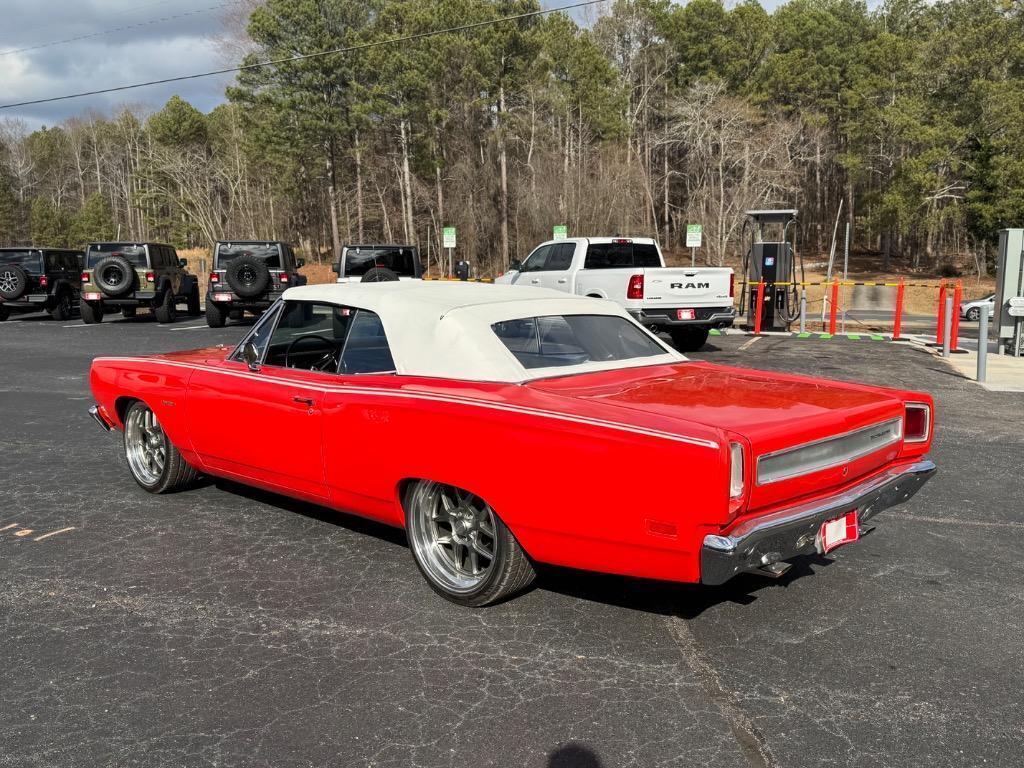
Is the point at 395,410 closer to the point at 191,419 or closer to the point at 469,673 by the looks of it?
the point at 469,673

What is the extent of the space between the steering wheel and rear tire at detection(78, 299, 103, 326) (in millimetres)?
17667

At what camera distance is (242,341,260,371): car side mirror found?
4.96 meters

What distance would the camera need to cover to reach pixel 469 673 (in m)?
3.33

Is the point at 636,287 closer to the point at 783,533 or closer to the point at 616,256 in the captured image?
the point at 616,256

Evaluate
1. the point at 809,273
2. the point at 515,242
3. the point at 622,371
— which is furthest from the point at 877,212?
the point at 622,371


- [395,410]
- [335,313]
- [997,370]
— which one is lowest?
[997,370]

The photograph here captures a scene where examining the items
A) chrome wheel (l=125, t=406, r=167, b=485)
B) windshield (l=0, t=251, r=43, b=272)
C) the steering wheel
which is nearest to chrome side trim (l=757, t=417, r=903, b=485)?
the steering wheel

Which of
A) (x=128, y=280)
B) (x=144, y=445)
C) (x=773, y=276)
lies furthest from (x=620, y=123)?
(x=144, y=445)

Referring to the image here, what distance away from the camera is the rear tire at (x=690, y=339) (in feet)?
49.3

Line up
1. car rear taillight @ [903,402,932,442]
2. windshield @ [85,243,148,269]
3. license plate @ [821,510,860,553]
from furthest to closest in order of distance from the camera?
1. windshield @ [85,243,148,269]
2. car rear taillight @ [903,402,932,442]
3. license plate @ [821,510,860,553]

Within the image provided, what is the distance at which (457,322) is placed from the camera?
167 inches

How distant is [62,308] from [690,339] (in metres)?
16.5

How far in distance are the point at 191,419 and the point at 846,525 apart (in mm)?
3721

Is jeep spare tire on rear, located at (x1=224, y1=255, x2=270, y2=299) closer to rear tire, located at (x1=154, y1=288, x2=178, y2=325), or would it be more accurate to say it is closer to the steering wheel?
rear tire, located at (x1=154, y1=288, x2=178, y2=325)
